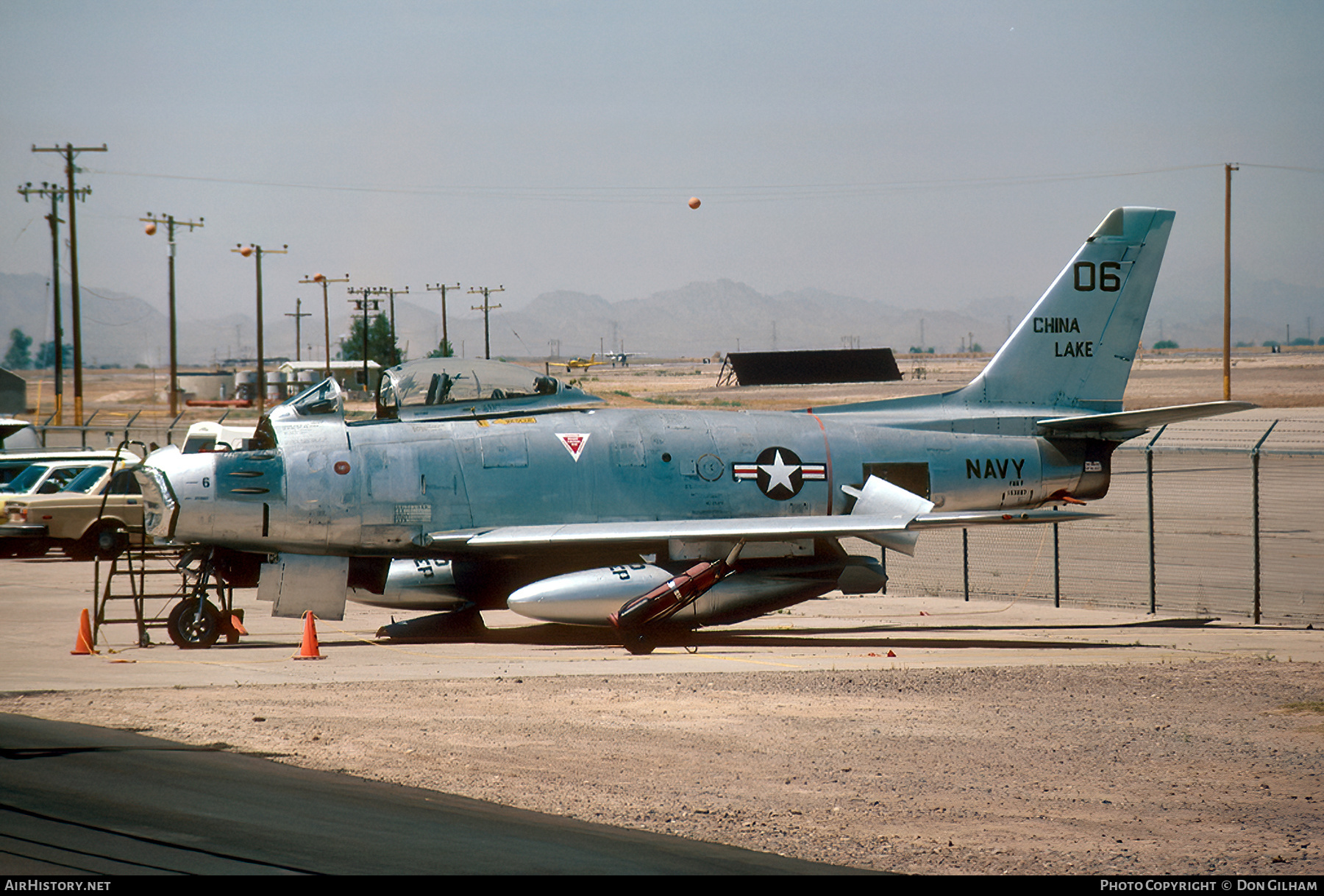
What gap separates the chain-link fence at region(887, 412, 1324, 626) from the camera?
19.6 m

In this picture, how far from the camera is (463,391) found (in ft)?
54.3

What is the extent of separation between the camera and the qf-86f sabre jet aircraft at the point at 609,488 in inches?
593

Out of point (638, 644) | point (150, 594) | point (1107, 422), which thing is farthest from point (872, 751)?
point (150, 594)

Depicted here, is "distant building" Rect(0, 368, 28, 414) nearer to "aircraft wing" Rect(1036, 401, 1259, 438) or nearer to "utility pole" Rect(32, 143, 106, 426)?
"utility pole" Rect(32, 143, 106, 426)

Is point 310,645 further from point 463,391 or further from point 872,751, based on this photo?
point 872,751

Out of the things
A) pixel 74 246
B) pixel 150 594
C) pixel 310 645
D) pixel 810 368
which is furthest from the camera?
pixel 810 368

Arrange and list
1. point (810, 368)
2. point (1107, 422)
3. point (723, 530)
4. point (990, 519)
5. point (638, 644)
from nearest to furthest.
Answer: point (990, 519) → point (638, 644) → point (723, 530) → point (1107, 422) → point (810, 368)

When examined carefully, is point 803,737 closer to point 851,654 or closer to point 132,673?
point 851,654

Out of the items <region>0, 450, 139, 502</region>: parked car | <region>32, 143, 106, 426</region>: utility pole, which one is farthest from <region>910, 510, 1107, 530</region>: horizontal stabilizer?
<region>32, 143, 106, 426</region>: utility pole

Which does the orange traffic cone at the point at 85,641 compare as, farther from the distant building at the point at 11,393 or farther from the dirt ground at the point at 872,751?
the distant building at the point at 11,393

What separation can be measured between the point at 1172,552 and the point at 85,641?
22.1 metres

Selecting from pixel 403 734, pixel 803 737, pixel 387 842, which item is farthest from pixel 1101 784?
pixel 403 734

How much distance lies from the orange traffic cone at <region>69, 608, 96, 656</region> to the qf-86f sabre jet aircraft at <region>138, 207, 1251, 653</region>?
115cm

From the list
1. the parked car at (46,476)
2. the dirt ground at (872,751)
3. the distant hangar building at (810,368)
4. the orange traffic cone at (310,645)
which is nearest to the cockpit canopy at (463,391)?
the orange traffic cone at (310,645)
